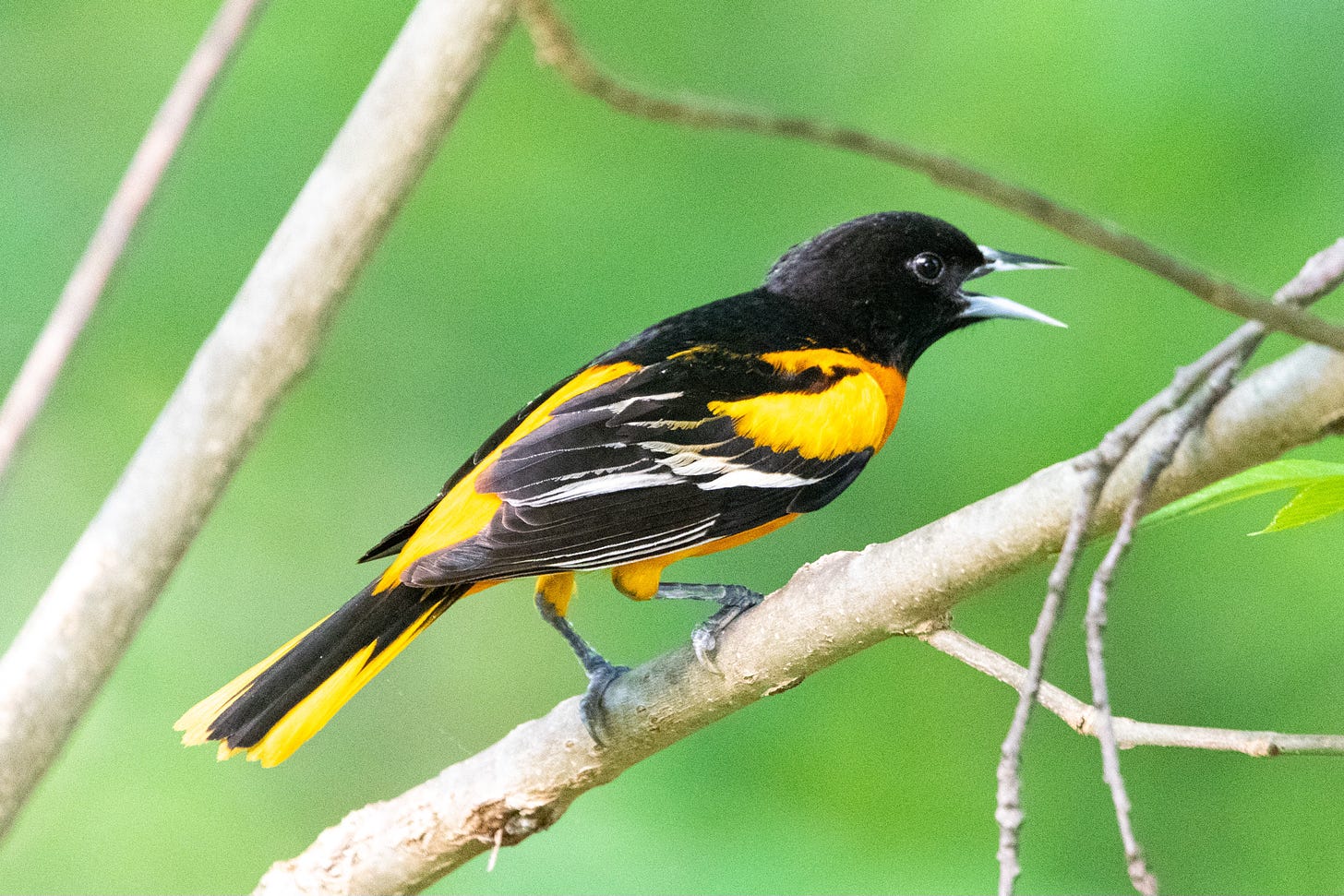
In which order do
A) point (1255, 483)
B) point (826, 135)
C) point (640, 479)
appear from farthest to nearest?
point (640, 479) < point (1255, 483) < point (826, 135)

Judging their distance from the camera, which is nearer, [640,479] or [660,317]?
[640,479]

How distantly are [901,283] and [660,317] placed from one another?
1318mm

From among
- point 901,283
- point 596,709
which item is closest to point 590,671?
point 596,709

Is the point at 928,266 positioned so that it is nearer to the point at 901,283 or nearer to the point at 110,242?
the point at 901,283

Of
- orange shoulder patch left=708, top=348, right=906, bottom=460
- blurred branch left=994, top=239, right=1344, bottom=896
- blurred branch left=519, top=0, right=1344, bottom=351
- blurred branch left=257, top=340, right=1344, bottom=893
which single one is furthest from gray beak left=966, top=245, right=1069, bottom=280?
blurred branch left=519, top=0, right=1344, bottom=351

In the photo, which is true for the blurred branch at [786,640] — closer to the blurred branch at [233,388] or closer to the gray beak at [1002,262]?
the blurred branch at [233,388]

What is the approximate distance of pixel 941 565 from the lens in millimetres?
1275

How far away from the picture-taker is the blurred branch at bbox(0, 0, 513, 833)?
4.47 feet

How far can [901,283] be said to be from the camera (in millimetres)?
2473

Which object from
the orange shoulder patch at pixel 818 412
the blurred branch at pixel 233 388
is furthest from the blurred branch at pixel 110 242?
the orange shoulder patch at pixel 818 412

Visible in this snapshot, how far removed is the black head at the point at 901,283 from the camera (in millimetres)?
2459

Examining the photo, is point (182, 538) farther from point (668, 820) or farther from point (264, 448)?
point (264, 448)

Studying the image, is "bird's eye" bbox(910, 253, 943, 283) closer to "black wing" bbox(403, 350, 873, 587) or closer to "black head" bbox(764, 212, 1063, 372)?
"black head" bbox(764, 212, 1063, 372)

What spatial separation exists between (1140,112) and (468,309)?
207 centimetres
